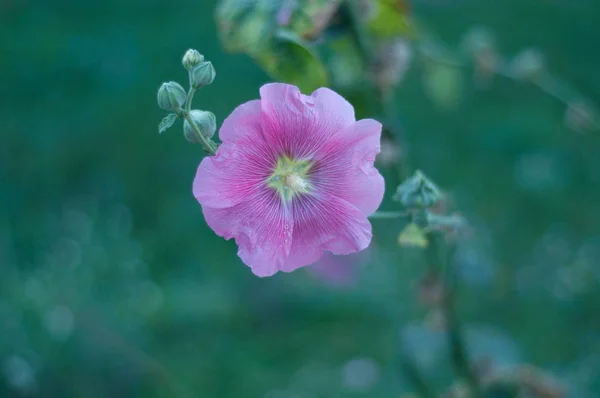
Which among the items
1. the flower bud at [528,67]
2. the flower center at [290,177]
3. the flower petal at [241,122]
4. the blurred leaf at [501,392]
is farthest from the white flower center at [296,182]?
the flower bud at [528,67]

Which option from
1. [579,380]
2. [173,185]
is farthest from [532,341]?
[173,185]

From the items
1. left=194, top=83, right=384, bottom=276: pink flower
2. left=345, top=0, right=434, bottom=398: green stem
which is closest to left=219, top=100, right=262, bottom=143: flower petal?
left=194, top=83, right=384, bottom=276: pink flower

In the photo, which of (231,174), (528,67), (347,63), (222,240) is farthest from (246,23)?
(222,240)

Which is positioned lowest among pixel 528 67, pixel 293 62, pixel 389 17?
pixel 293 62

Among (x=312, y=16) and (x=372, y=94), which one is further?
(x=372, y=94)

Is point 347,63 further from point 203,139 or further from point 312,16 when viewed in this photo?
point 203,139

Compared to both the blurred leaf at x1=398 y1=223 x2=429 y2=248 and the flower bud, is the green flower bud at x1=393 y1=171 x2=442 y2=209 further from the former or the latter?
the flower bud

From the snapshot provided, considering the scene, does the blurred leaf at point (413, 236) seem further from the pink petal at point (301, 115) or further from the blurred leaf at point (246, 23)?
the blurred leaf at point (246, 23)
